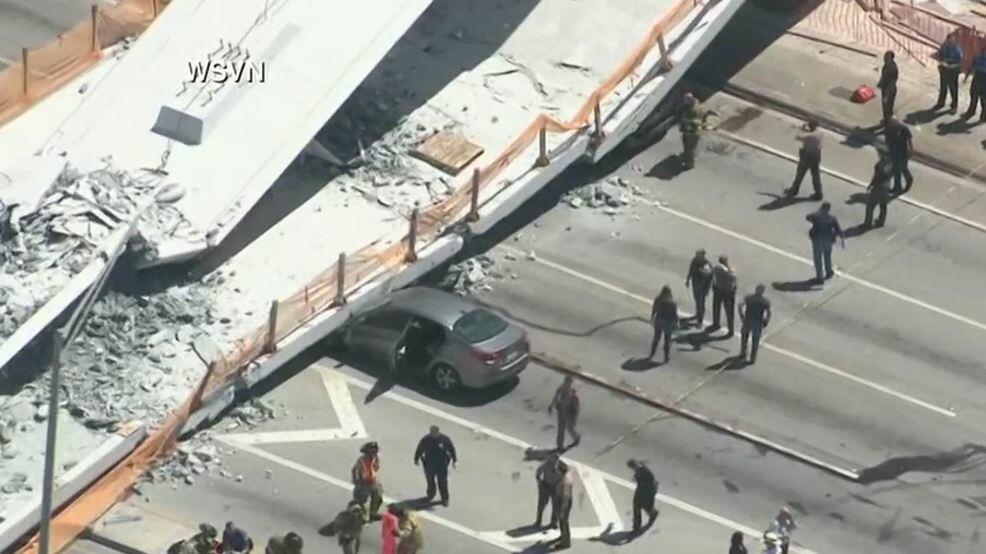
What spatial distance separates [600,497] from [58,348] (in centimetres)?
1142

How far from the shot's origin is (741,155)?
50.0m

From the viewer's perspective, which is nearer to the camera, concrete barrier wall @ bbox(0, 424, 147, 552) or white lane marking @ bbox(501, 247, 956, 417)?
concrete barrier wall @ bbox(0, 424, 147, 552)

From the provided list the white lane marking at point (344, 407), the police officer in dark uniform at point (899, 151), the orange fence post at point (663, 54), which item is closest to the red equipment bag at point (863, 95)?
the police officer in dark uniform at point (899, 151)

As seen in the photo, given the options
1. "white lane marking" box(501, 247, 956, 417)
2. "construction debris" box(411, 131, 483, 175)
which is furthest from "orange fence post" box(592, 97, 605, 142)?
"white lane marking" box(501, 247, 956, 417)

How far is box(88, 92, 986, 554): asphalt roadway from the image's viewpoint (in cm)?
4066

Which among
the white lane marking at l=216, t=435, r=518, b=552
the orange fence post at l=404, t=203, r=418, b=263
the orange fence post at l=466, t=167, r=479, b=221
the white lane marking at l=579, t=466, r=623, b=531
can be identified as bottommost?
the white lane marking at l=216, t=435, r=518, b=552

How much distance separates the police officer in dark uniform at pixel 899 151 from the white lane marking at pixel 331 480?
12496 mm

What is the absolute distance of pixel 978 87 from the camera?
5088 cm

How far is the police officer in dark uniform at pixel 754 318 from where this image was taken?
43219 millimetres

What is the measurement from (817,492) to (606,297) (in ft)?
20.1

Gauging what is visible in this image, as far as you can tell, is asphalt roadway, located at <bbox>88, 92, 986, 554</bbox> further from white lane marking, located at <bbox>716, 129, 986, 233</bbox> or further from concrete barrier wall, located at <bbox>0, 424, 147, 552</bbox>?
concrete barrier wall, located at <bbox>0, 424, 147, 552</bbox>

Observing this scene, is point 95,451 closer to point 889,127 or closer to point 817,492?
point 817,492

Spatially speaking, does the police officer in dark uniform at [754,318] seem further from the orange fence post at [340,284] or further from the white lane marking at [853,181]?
the orange fence post at [340,284]

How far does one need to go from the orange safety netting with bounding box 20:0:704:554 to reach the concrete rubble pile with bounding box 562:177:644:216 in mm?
1214
